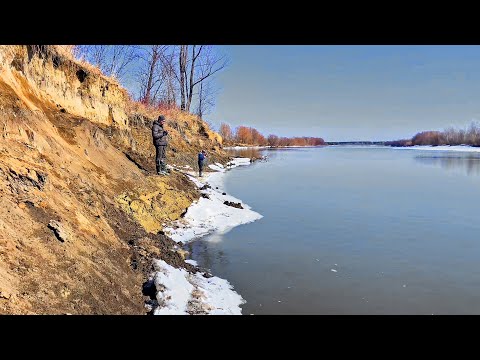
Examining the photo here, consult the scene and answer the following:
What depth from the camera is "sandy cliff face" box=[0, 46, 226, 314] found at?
394 centimetres

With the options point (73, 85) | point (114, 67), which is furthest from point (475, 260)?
point (114, 67)

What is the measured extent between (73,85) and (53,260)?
9.18 m

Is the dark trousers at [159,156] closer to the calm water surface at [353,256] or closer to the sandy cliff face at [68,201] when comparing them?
the sandy cliff face at [68,201]

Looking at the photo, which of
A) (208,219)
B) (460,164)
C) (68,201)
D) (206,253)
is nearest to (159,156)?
(208,219)

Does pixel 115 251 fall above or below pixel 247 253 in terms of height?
above

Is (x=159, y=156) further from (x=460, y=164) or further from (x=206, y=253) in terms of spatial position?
(x=460, y=164)

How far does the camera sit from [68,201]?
5.77m

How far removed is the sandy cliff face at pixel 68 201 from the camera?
3941 mm

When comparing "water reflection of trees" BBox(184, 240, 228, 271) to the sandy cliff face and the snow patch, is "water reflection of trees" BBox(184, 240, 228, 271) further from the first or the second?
the sandy cliff face

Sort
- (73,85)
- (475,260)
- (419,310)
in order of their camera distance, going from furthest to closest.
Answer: (73,85) < (475,260) < (419,310)

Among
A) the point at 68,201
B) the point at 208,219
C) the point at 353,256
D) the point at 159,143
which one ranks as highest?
the point at 159,143

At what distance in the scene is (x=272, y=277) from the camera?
6.12 m
